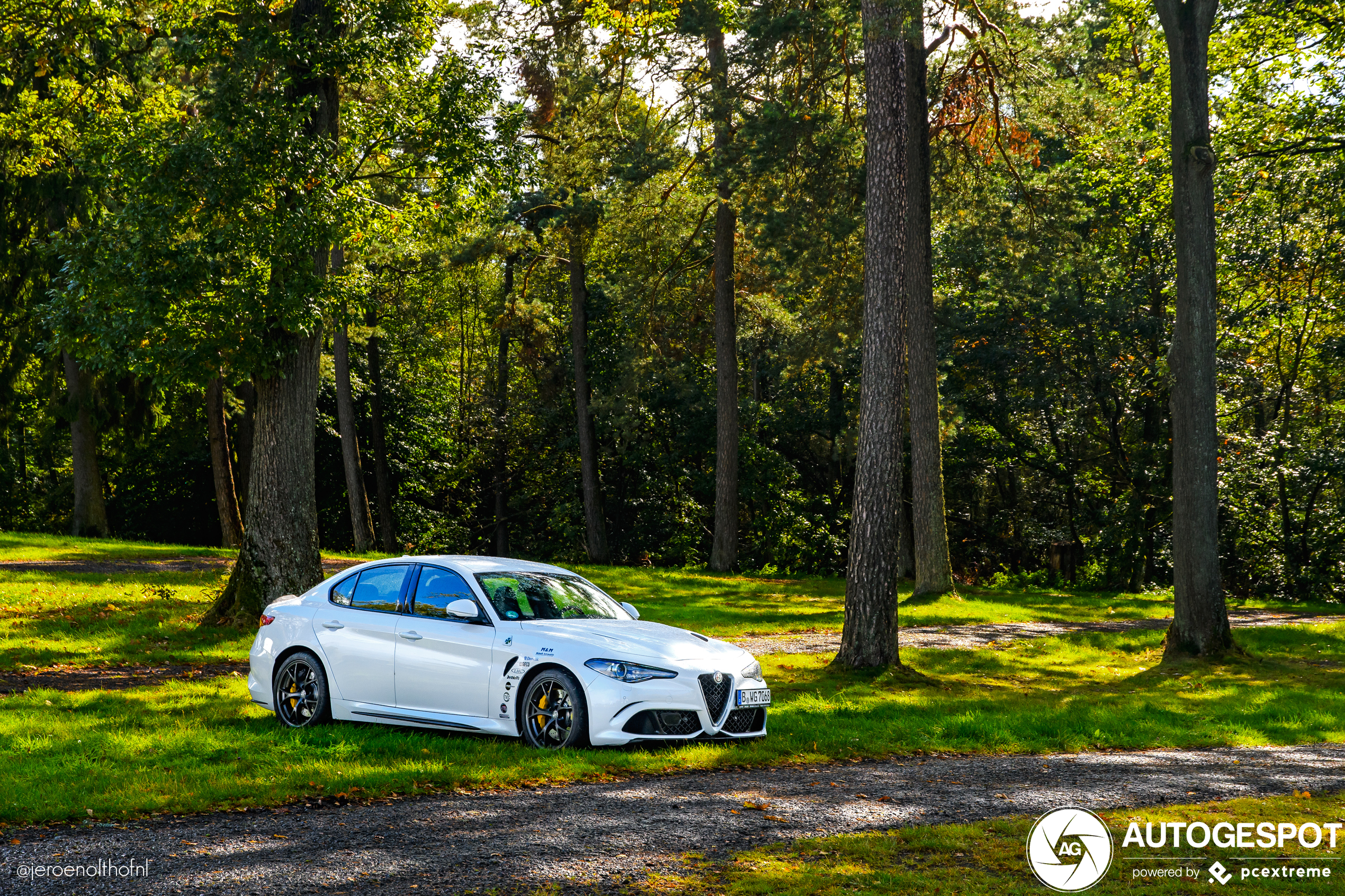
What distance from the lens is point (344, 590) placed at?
33.2 ft

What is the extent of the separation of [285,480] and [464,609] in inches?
329

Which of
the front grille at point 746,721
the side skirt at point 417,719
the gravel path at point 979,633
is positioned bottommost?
the gravel path at point 979,633

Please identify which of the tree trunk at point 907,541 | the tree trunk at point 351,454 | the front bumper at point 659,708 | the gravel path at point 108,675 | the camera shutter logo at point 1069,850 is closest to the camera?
the camera shutter logo at point 1069,850

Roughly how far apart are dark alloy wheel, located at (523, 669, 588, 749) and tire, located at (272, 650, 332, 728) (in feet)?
6.53

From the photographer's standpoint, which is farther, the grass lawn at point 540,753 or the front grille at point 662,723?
the front grille at point 662,723

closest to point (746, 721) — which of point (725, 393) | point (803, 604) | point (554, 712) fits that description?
point (554, 712)

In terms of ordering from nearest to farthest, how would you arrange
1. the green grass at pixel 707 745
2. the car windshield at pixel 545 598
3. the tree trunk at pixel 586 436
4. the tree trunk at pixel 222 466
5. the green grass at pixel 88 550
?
the green grass at pixel 707 745 → the car windshield at pixel 545 598 → the green grass at pixel 88 550 → the tree trunk at pixel 222 466 → the tree trunk at pixel 586 436

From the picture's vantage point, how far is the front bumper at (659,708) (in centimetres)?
877

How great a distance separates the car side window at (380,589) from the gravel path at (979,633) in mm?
7736

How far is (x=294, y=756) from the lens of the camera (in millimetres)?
8516

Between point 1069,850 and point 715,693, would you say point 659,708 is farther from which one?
point 1069,850

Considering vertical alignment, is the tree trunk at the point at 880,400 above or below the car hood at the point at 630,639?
above

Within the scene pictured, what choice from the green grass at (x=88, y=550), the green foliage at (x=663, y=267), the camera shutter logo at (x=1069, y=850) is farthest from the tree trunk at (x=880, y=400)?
the green grass at (x=88, y=550)

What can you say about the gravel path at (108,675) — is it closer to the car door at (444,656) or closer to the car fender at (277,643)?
the car fender at (277,643)
